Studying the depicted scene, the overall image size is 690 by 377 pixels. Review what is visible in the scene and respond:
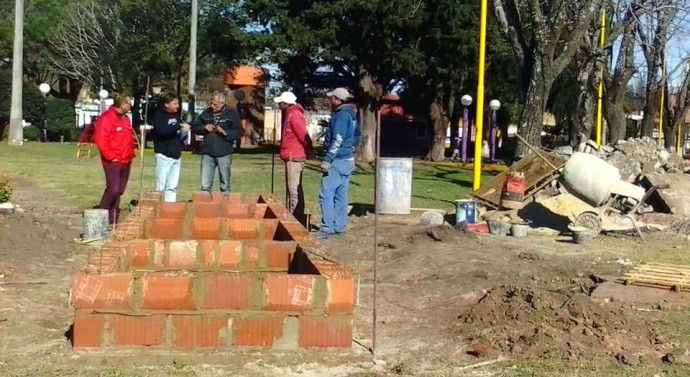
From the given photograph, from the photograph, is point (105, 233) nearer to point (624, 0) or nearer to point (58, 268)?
point (58, 268)

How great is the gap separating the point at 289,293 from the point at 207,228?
3.40 m

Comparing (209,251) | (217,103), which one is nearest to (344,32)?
(217,103)

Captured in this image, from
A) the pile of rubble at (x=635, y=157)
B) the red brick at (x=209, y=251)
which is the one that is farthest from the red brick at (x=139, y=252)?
the pile of rubble at (x=635, y=157)

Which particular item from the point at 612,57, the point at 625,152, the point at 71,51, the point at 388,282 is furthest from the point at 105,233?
the point at 71,51

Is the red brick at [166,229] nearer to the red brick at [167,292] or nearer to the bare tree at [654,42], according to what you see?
the red brick at [167,292]

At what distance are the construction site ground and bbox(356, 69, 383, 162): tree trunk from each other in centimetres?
2608

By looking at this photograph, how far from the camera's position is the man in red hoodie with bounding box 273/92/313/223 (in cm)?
1189

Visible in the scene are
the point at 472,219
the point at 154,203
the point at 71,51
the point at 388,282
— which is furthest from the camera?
the point at 71,51

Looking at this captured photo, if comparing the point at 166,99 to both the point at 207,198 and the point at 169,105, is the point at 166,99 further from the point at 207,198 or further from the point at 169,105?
the point at 207,198

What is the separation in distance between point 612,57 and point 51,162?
67.8 feet

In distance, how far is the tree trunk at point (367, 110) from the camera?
122ft

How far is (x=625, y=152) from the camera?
16.4m

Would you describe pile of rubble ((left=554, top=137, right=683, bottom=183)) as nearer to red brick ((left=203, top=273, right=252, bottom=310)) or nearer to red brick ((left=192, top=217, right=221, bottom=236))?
red brick ((left=192, top=217, right=221, bottom=236))

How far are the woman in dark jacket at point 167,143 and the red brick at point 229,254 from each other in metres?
4.39
